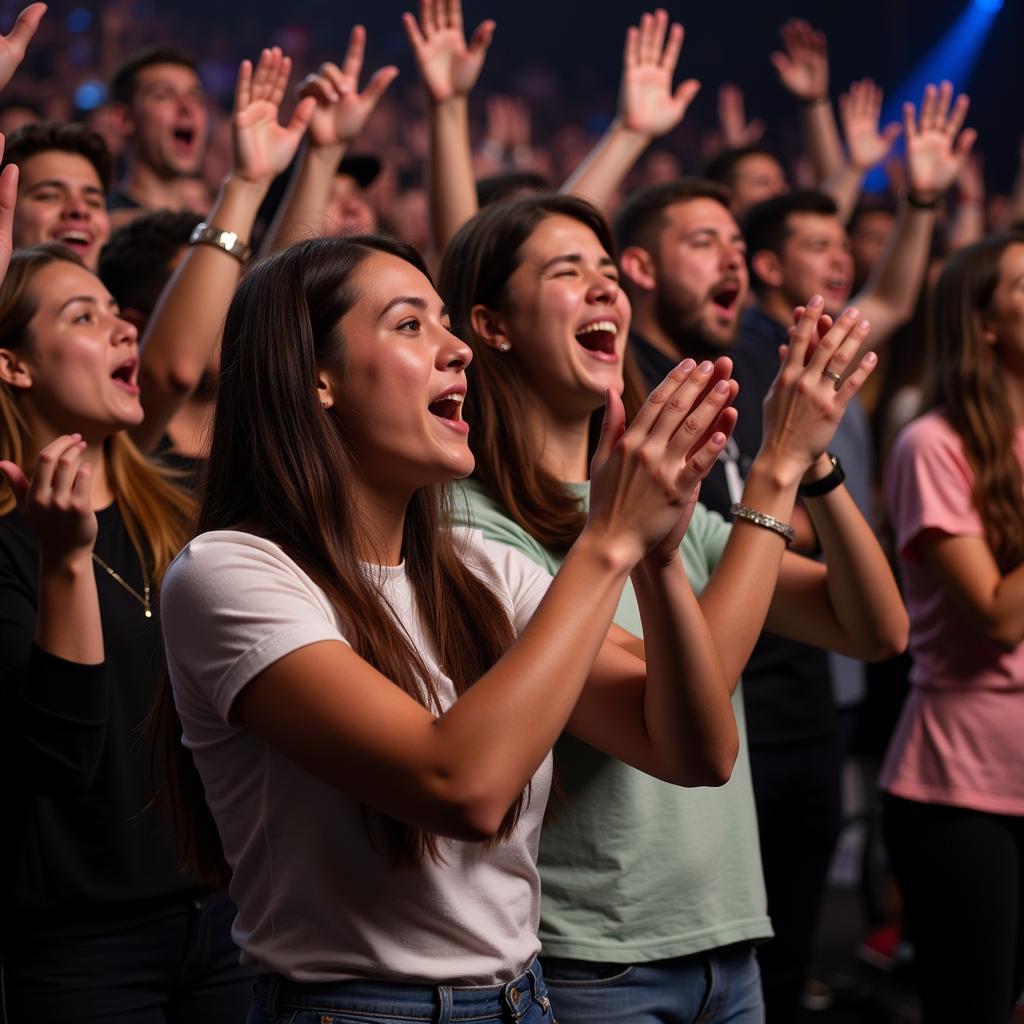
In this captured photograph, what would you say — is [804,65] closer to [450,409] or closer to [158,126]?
[158,126]

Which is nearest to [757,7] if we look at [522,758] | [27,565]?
[27,565]

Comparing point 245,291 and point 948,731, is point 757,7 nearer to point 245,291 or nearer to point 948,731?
point 948,731

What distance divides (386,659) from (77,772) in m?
0.59

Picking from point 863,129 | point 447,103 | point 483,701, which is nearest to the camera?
point 483,701

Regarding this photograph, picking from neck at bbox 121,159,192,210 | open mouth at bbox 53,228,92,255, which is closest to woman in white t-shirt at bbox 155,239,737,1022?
open mouth at bbox 53,228,92,255

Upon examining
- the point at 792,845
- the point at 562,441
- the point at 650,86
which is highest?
Answer: the point at 650,86

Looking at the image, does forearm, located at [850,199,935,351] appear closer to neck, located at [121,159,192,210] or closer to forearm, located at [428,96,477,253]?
forearm, located at [428,96,477,253]

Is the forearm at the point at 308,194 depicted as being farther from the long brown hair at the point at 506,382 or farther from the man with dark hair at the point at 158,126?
the man with dark hair at the point at 158,126

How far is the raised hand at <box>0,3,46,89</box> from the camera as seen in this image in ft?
5.45

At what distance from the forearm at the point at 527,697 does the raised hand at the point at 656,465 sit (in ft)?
0.13

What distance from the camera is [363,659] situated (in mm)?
1201

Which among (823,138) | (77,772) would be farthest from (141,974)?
(823,138)

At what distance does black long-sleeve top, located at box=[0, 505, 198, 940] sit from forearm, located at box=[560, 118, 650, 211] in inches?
53.3

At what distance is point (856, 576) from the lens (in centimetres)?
180
